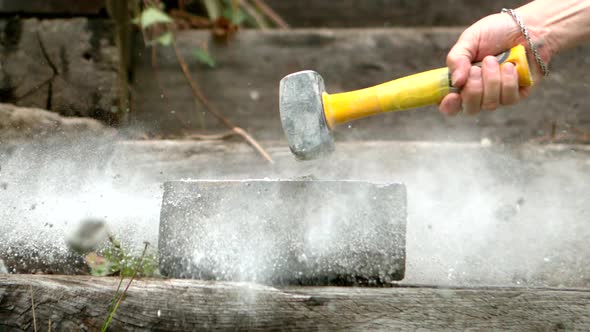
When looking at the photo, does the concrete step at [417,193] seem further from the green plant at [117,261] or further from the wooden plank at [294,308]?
the wooden plank at [294,308]

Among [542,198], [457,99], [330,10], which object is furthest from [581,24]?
[330,10]

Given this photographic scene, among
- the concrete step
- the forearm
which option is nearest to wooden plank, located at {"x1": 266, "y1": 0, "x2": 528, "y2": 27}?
the concrete step

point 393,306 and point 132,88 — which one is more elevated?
point 132,88

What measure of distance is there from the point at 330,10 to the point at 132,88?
5.53ft

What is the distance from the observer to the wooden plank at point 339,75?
3480 mm

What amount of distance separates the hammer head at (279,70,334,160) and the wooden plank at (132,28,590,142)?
1.65m

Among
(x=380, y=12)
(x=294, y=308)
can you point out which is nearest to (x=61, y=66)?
(x=294, y=308)

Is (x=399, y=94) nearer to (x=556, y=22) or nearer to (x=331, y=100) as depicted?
(x=331, y=100)

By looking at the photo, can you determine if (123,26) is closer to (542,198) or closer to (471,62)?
(471,62)

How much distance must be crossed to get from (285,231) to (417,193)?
2.74 ft

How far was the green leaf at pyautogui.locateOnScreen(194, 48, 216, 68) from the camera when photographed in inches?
138

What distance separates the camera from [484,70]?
1.88 meters

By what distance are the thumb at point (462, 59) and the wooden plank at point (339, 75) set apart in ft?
4.83

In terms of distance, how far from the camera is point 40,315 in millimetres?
1683
